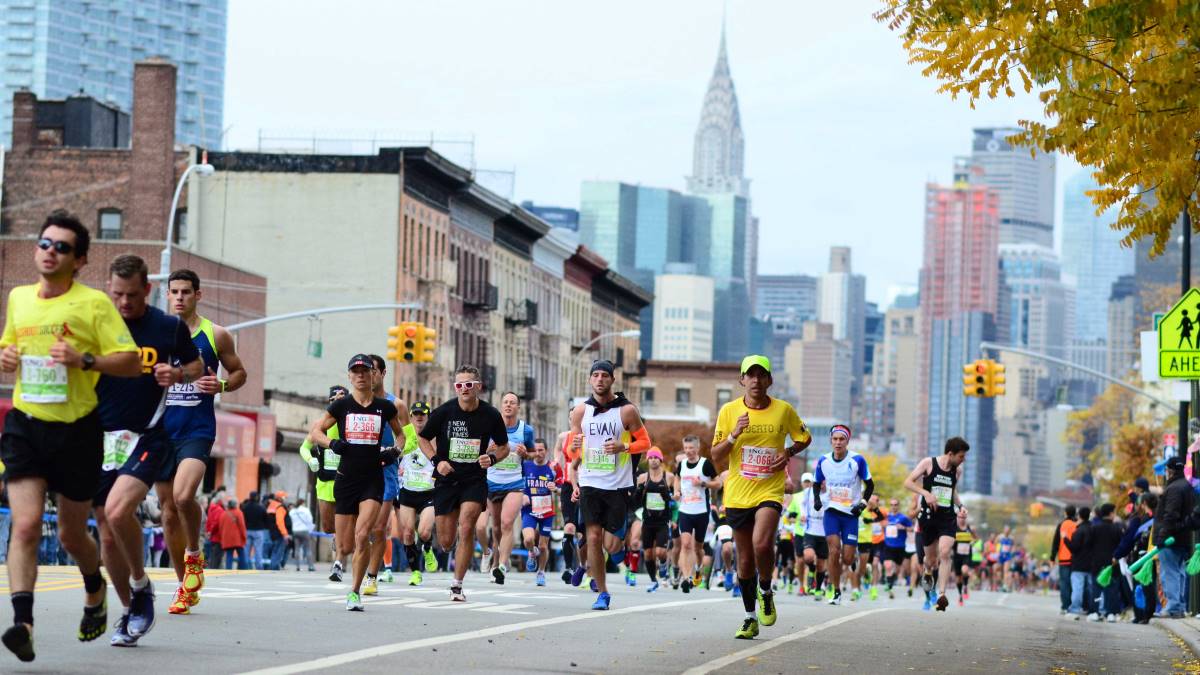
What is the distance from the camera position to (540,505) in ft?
95.1

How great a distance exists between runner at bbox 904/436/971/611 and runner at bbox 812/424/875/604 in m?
0.58

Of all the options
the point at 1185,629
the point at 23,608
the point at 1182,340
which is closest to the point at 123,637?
the point at 23,608

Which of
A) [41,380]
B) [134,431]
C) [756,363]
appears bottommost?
[134,431]

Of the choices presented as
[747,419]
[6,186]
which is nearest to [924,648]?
[747,419]

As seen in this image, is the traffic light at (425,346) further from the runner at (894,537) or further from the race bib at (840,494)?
the race bib at (840,494)

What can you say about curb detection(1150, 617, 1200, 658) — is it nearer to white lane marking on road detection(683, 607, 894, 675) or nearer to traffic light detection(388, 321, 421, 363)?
white lane marking on road detection(683, 607, 894, 675)

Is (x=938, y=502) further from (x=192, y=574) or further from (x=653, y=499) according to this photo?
(x=192, y=574)

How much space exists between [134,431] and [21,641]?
79.5 inches

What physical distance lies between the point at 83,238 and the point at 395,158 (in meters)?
62.5

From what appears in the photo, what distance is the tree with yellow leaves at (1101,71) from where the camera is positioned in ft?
48.4

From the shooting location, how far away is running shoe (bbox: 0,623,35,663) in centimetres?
1059

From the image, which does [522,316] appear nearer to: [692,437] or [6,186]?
[6,186]

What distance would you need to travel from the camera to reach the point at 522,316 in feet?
295

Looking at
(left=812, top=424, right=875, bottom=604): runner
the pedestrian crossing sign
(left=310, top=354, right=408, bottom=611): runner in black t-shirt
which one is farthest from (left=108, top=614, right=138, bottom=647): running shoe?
the pedestrian crossing sign
